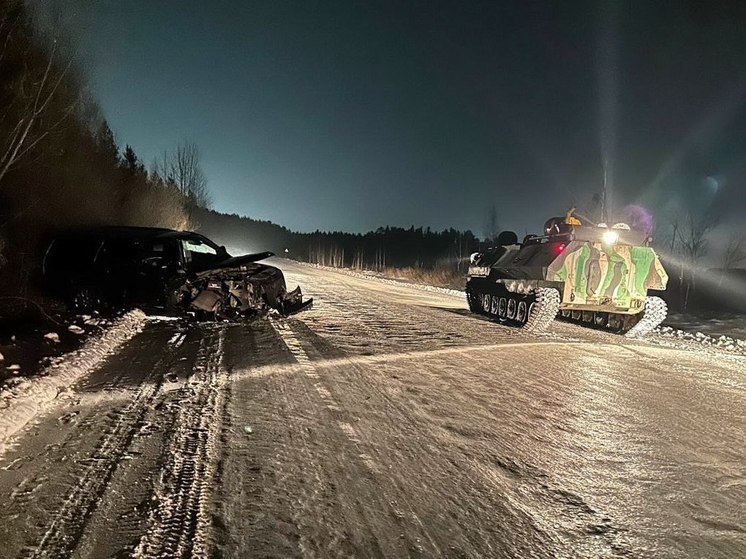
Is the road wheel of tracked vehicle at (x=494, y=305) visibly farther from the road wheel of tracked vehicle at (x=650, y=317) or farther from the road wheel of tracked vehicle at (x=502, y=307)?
the road wheel of tracked vehicle at (x=650, y=317)

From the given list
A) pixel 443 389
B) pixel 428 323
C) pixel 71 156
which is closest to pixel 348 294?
pixel 428 323

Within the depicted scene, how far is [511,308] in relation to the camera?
38.3ft

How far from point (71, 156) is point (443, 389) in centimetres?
1605

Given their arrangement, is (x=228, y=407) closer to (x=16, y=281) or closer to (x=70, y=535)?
(x=70, y=535)

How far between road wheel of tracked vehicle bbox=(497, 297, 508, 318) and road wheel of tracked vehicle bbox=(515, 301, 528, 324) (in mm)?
738

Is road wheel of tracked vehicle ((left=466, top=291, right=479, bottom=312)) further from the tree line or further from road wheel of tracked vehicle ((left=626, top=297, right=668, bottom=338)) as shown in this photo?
the tree line

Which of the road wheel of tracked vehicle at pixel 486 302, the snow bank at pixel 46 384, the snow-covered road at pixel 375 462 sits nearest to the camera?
the snow-covered road at pixel 375 462

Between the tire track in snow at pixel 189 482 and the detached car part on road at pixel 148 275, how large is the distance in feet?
14.2

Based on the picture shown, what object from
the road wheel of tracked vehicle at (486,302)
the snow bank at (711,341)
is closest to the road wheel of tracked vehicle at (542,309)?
the road wheel of tracked vehicle at (486,302)

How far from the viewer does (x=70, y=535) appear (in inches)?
98.6

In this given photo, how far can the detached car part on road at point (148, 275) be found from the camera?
916 cm

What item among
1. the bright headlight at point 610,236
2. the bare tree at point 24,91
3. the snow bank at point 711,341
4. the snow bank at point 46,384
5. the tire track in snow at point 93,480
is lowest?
the tire track in snow at point 93,480

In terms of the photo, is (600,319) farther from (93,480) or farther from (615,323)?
(93,480)

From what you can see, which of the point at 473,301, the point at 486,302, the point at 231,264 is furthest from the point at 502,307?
the point at 231,264
